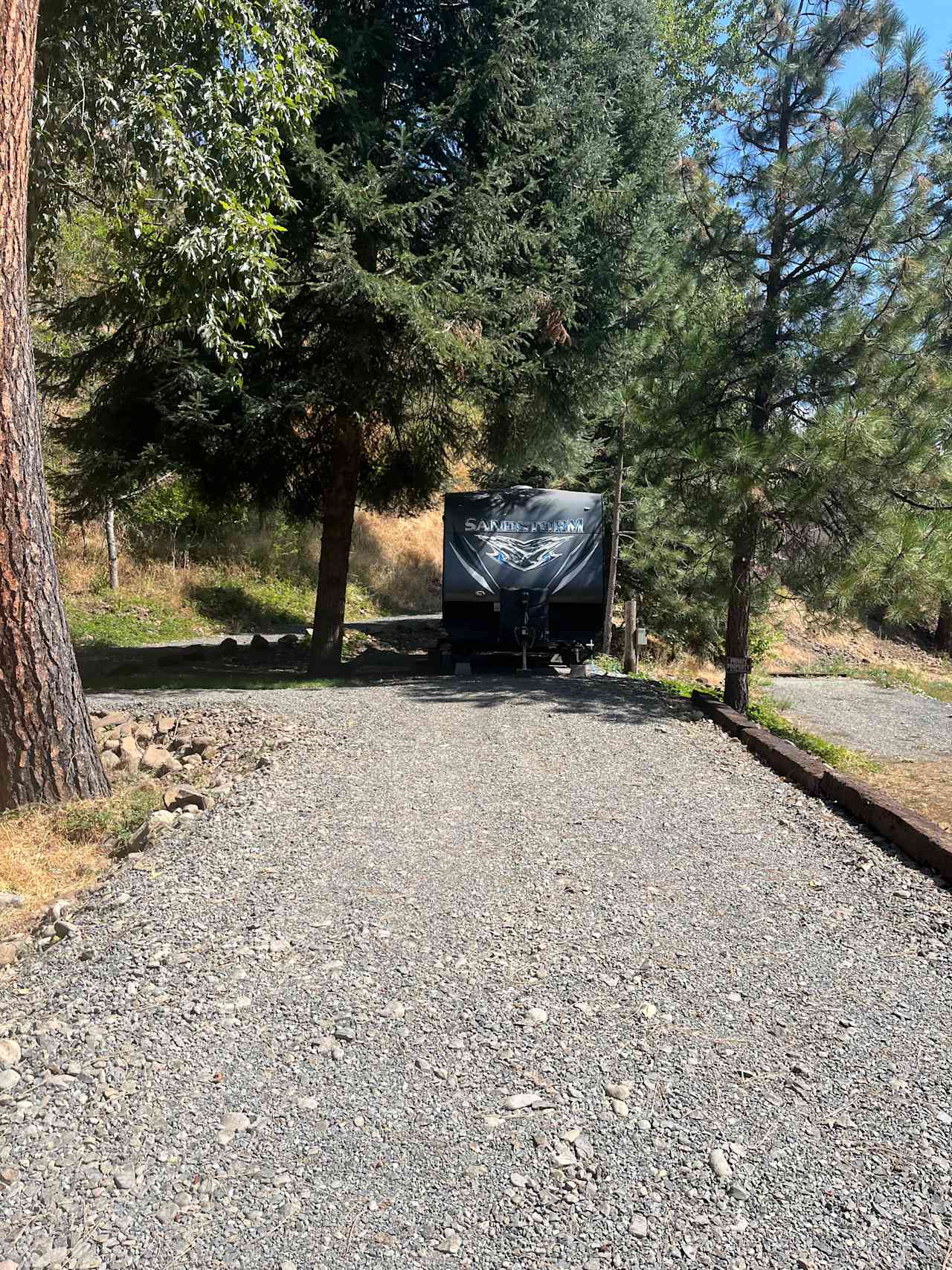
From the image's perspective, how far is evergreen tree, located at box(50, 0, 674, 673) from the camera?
1118 cm

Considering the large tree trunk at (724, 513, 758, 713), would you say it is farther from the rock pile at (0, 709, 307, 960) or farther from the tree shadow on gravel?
the rock pile at (0, 709, 307, 960)

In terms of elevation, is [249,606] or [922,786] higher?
[249,606]

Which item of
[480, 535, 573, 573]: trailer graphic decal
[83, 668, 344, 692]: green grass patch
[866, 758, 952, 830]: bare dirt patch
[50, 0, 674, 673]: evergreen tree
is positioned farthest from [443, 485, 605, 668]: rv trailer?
[866, 758, 952, 830]: bare dirt patch

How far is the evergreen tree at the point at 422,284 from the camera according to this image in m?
11.2

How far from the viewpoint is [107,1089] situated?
314 centimetres

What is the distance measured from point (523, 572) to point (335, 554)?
9.35 ft

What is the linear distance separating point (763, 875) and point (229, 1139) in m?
3.34

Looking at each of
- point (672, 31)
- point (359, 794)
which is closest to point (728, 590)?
point (359, 794)

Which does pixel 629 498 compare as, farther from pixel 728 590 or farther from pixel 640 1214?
pixel 640 1214

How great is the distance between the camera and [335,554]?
13758mm

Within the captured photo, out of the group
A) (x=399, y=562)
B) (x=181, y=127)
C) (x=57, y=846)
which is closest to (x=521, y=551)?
(x=181, y=127)

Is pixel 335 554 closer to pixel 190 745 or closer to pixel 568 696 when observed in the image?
pixel 568 696

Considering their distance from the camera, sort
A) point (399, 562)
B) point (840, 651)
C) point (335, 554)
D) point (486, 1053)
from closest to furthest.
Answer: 1. point (486, 1053)
2. point (335, 554)
3. point (840, 651)
4. point (399, 562)

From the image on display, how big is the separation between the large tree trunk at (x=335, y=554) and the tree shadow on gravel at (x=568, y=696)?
6.17ft
